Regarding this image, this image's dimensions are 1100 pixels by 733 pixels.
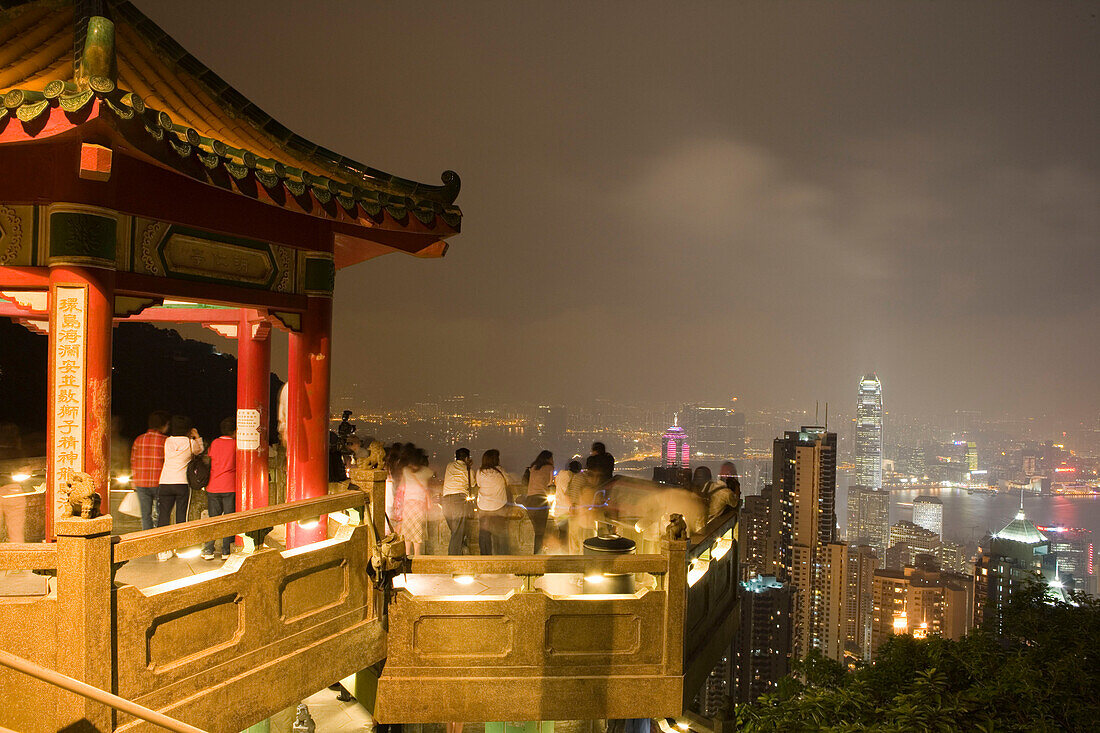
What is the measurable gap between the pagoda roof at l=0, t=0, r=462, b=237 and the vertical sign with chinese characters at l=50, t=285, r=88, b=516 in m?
1.23

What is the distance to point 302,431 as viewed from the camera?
24.3ft

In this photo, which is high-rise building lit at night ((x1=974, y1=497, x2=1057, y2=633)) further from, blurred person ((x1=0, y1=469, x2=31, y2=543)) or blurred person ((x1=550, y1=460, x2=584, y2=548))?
blurred person ((x1=0, y1=469, x2=31, y2=543))

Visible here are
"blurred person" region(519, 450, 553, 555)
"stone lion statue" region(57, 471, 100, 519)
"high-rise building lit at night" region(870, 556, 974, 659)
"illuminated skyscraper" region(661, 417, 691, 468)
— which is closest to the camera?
"stone lion statue" region(57, 471, 100, 519)

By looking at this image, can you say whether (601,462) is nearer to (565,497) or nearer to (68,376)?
(565,497)

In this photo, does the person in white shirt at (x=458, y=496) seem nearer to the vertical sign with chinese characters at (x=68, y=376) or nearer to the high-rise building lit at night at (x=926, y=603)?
the vertical sign with chinese characters at (x=68, y=376)

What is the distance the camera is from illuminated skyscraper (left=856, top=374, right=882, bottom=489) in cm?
13488

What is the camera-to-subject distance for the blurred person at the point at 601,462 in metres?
9.30

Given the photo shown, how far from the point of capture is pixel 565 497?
909cm

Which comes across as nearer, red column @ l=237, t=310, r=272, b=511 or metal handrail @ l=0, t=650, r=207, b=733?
metal handrail @ l=0, t=650, r=207, b=733

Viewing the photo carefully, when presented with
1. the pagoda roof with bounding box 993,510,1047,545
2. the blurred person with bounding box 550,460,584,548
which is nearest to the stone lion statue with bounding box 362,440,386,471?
A: the blurred person with bounding box 550,460,584,548

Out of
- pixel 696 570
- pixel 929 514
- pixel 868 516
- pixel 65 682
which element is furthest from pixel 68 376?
pixel 929 514

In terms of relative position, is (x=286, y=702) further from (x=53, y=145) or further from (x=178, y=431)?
(x=53, y=145)

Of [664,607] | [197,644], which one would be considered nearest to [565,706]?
[664,607]

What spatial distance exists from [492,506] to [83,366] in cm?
452
